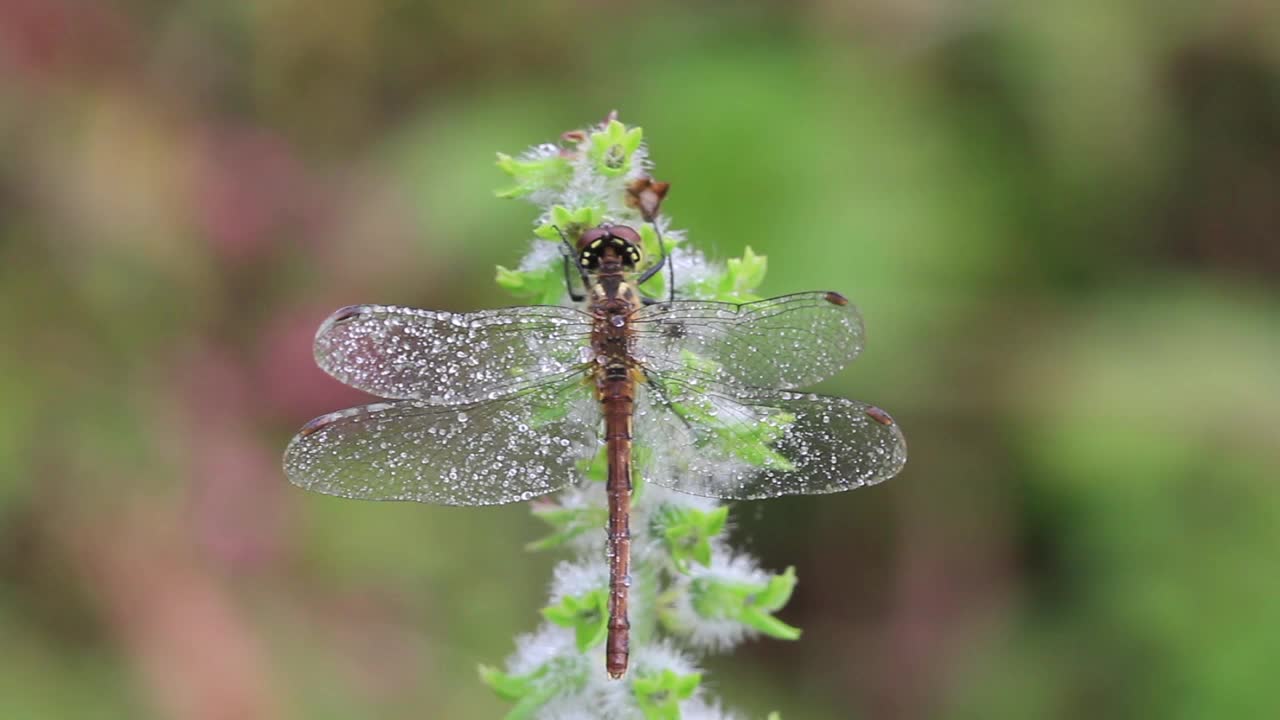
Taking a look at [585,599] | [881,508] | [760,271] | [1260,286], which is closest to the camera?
[585,599]

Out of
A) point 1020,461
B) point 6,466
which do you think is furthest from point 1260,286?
point 6,466

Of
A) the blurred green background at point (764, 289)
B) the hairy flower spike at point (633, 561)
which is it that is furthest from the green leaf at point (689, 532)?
the blurred green background at point (764, 289)

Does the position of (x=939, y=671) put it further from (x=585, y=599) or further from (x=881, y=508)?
(x=585, y=599)

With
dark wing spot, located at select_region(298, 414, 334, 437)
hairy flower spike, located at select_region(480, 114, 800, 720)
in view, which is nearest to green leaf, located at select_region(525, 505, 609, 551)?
hairy flower spike, located at select_region(480, 114, 800, 720)

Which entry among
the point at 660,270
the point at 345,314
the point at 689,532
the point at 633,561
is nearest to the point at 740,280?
the point at 660,270

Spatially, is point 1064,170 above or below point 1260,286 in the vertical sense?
above

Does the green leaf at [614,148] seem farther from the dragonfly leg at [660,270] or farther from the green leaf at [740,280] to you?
the green leaf at [740,280]
